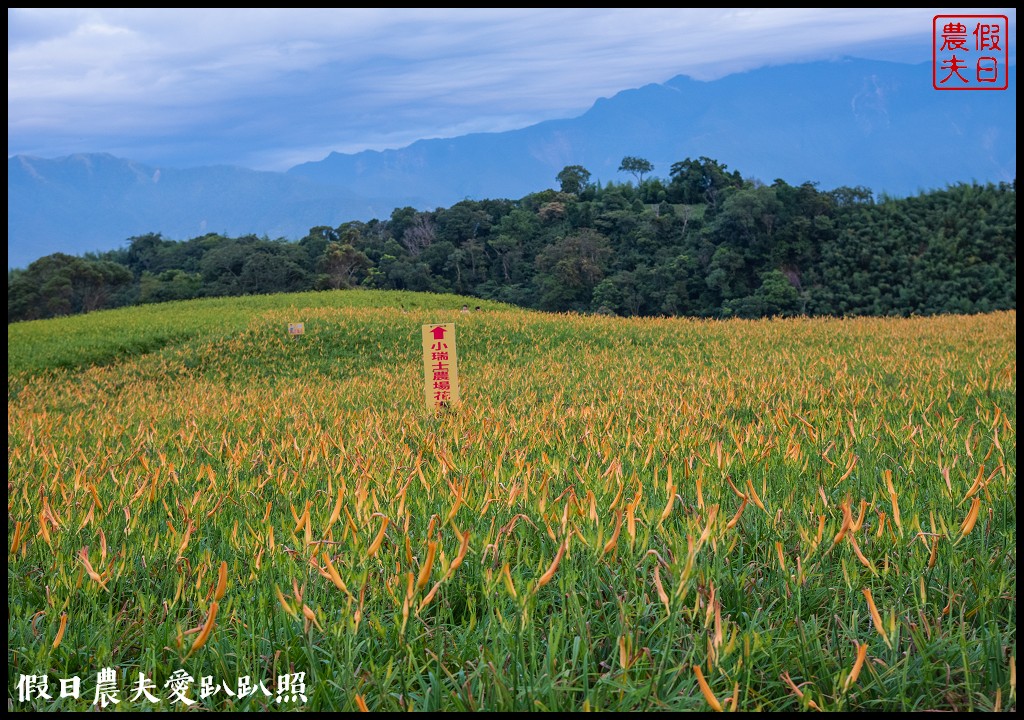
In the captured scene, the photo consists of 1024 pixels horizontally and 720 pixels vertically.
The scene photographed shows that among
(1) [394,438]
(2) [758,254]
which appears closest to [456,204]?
(2) [758,254]

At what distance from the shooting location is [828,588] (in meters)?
1.78

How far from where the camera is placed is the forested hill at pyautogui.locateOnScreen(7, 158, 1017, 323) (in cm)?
3328

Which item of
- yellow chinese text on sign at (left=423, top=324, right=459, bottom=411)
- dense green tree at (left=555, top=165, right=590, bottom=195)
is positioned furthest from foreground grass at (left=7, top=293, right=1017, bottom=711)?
dense green tree at (left=555, top=165, right=590, bottom=195)

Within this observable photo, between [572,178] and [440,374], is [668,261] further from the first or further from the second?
[440,374]

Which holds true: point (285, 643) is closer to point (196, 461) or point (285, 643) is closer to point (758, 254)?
point (196, 461)

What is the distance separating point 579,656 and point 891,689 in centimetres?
58

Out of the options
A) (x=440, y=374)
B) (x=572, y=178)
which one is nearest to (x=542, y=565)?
(x=440, y=374)

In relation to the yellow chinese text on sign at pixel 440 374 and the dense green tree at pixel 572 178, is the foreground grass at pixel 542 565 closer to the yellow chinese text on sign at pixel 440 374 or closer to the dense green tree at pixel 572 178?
the yellow chinese text on sign at pixel 440 374

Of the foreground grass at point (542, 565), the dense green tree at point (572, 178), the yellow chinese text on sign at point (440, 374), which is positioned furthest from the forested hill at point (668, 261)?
the foreground grass at point (542, 565)

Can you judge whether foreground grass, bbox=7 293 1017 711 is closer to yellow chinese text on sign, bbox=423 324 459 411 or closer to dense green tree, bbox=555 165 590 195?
yellow chinese text on sign, bbox=423 324 459 411

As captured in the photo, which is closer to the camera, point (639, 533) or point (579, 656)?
point (579, 656)

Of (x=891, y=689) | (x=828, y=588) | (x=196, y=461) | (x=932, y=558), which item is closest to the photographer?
(x=891, y=689)

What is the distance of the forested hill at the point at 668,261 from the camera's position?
3328 cm

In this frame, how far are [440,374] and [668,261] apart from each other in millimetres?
31027
